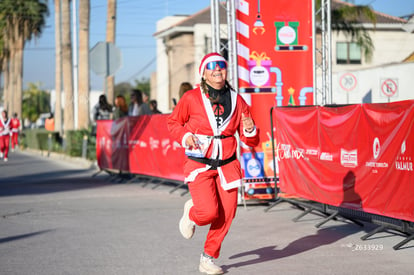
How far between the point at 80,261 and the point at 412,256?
130 inches

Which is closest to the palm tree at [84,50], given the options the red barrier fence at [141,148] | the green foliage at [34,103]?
the red barrier fence at [141,148]

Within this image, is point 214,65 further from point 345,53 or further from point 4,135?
point 345,53

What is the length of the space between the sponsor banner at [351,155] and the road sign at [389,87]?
591 inches

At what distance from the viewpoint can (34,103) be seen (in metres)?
165

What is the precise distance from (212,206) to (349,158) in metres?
3.00

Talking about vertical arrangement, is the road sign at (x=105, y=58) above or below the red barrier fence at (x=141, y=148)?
above

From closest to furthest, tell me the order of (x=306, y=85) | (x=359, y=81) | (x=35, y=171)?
(x=306, y=85), (x=35, y=171), (x=359, y=81)

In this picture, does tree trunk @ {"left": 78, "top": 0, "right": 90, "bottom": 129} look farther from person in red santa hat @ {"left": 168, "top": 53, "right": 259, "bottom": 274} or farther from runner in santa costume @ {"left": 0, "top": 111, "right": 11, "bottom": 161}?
person in red santa hat @ {"left": 168, "top": 53, "right": 259, "bottom": 274}

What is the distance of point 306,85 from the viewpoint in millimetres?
12477

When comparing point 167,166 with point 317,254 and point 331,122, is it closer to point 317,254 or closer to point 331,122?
point 331,122

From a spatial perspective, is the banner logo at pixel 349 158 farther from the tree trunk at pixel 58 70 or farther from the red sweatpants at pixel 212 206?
the tree trunk at pixel 58 70

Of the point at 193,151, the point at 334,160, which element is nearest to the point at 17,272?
the point at 193,151

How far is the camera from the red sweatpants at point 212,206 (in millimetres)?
6480

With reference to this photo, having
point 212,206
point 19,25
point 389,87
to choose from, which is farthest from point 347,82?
point 19,25
